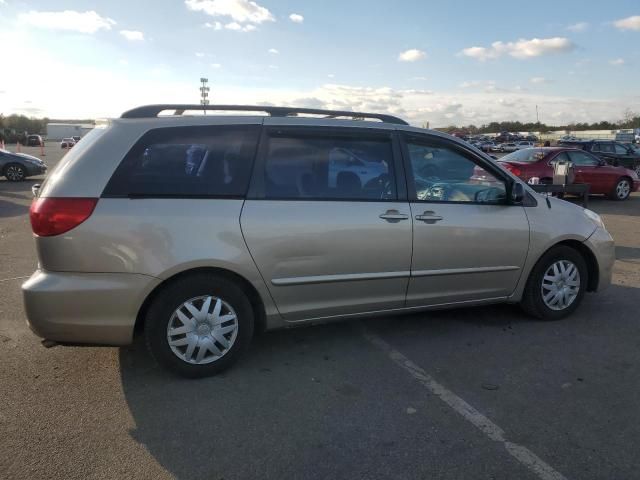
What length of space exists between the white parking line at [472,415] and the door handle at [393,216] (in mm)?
1059

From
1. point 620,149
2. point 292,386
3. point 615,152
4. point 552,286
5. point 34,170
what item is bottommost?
point 292,386

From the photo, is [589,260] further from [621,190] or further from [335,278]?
[621,190]

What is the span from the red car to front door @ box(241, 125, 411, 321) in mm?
9558

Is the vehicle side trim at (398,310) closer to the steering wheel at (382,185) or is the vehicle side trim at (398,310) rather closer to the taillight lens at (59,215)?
the steering wheel at (382,185)

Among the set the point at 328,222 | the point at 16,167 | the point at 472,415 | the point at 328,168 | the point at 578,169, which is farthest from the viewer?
the point at 16,167

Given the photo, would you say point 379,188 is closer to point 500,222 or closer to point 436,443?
point 500,222

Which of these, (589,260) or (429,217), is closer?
(429,217)

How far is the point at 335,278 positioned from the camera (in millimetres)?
3842

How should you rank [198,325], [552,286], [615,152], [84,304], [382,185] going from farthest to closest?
[615,152]
[552,286]
[382,185]
[198,325]
[84,304]

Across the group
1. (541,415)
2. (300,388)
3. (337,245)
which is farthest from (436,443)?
(337,245)

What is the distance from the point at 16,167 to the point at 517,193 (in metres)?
18.7

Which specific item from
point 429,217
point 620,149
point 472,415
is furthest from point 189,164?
point 620,149

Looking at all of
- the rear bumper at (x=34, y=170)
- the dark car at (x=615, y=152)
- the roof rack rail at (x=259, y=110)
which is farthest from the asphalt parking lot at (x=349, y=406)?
the rear bumper at (x=34, y=170)

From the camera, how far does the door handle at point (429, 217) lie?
13.3 ft
